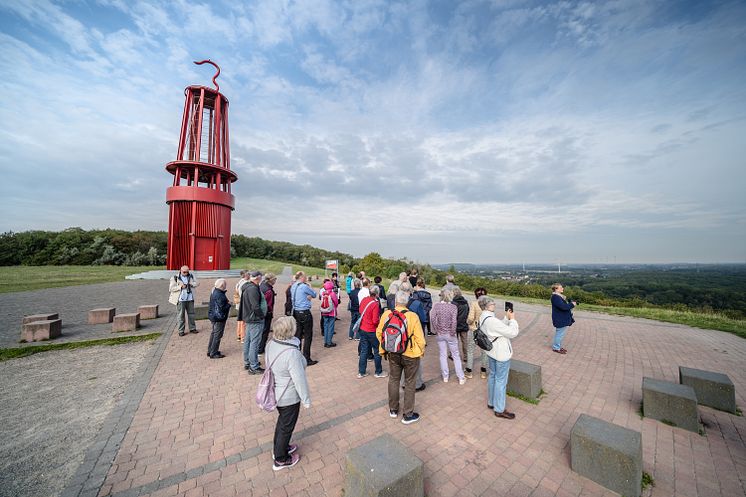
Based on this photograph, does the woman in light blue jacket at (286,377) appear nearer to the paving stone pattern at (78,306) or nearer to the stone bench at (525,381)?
the stone bench at (525,381)

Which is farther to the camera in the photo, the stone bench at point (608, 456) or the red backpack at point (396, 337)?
the red backpack at point (396, 337)

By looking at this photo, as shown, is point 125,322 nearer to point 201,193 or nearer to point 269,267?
point 201,193

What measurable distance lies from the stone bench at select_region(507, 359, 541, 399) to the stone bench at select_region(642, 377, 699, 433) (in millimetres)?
1596

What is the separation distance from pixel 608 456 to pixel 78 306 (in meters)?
19.7

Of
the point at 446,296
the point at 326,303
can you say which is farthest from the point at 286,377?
the point at 326,303

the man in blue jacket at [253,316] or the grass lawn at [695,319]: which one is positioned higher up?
the man in blue jacket at [253,316]

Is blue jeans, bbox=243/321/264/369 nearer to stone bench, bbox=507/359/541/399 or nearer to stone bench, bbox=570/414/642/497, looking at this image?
stone bench, bbox=507/359/541/399

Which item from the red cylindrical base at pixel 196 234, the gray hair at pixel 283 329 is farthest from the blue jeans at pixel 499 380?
the red cylindrical base at pixel 196 234

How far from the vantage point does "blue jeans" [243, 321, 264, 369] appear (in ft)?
20.5

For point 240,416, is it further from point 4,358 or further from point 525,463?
point 4,358

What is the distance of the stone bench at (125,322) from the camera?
9398 mm

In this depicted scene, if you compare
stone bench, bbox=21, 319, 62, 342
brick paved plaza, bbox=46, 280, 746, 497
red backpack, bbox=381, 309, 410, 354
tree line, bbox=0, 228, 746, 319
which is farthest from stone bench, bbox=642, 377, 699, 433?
tree line, bbox=0, 228, 746, 319

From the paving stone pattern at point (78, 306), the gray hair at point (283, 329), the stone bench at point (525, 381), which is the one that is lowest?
the paving stone pattern at point (78, 306)

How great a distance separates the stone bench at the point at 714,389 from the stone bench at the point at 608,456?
3382 millimetres
